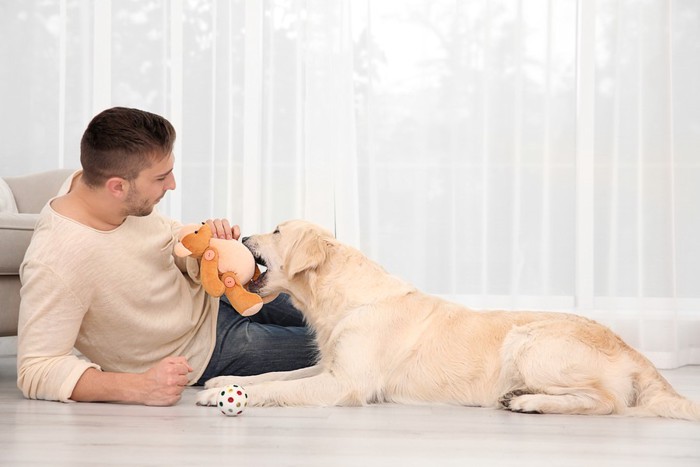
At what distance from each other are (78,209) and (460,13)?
2.85 m

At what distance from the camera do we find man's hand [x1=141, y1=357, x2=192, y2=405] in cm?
267

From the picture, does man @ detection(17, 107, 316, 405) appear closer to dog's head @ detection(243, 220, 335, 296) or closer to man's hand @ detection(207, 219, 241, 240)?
man's hand @ detection(207, 219, 241, 240)

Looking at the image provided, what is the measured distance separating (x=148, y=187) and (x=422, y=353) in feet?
3.58

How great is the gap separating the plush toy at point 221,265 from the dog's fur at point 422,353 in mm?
126

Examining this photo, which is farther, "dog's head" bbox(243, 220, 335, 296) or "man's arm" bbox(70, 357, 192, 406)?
"dog's head" bbox(243, 220, 335, 296)

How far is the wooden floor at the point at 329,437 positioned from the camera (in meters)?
2.09

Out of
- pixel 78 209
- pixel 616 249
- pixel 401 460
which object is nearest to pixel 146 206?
pixel 78 209

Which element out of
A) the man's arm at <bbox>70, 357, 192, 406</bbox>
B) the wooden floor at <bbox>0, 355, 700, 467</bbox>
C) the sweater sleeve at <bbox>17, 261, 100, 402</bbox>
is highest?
the sweater sleeve at <bbox>17, 261, 100, 402</bbox>

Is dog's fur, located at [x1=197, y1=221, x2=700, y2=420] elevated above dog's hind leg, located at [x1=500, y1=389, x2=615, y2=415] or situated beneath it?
elevated above

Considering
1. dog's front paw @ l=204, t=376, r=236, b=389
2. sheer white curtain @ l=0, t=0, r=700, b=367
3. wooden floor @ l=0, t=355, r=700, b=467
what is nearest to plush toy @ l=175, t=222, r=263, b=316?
dog's front paw @ l=204, t=376, r=236, b=389

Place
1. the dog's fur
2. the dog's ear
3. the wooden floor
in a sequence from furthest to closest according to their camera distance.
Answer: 1. the dog's ear
2. the dog's fur
3. the wooden floor

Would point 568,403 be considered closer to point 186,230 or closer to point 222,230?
point 222,230

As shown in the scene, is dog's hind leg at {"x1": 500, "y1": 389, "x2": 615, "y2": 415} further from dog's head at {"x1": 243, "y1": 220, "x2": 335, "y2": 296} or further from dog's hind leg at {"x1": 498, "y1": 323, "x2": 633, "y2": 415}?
dog's head at {"x1": 243, "y1": 220, "x2": 335, "y2": 296}

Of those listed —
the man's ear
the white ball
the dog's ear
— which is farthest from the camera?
the dog's ear
